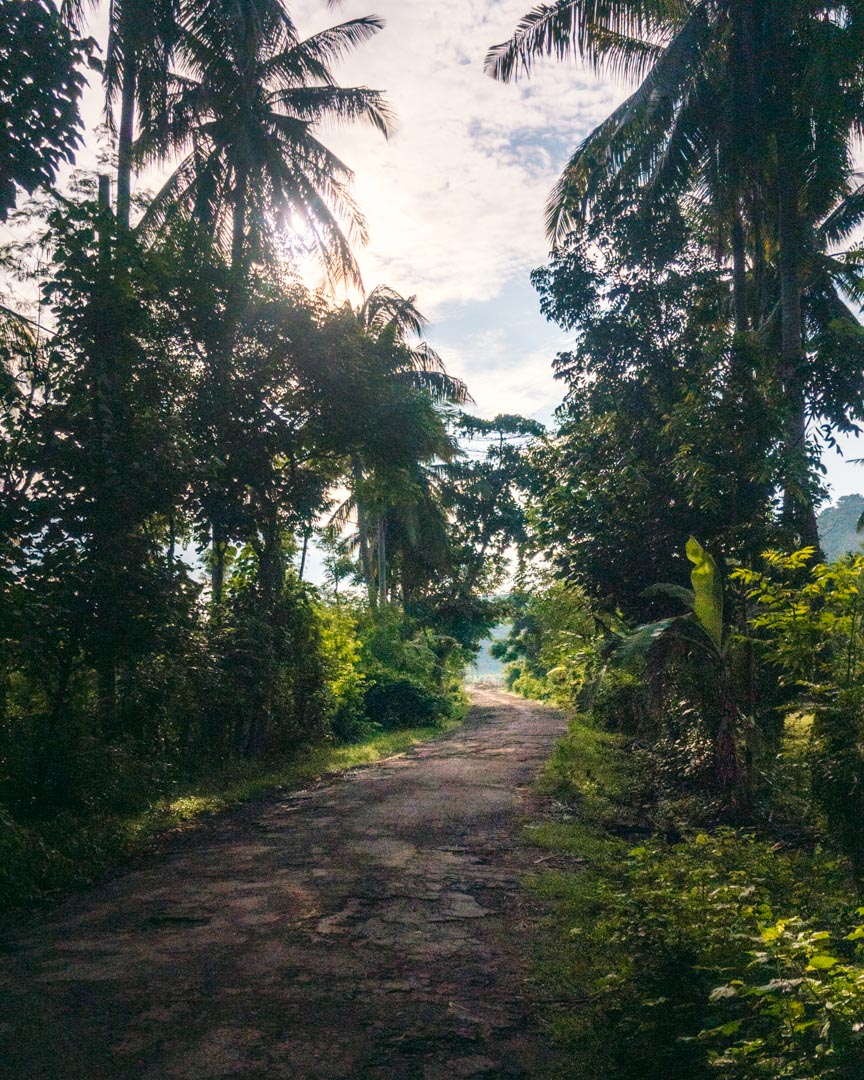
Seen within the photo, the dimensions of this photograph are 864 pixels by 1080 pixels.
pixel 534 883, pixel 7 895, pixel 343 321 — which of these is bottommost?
pixel 534 883

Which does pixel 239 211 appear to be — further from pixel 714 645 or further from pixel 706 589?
pixel 714 645

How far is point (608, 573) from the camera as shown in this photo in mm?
10953

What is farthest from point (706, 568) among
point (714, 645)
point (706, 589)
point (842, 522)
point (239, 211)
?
point (842, 522)

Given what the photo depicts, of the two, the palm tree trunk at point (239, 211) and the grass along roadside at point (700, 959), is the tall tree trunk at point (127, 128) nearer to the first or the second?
the palm tree trunk at point (239, 211)

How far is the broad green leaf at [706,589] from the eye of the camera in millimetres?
7562

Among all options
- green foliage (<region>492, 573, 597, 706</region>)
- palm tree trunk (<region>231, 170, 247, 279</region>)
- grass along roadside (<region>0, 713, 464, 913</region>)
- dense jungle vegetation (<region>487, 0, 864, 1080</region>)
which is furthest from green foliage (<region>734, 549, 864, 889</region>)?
palm tree trunk (<region>231, 170, 247, 279</region>)

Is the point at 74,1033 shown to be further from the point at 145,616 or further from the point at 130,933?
the point at 145,616

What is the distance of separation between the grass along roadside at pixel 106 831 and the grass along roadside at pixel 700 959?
3559mm

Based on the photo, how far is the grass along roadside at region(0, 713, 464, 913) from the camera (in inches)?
223

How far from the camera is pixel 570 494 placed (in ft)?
38.1

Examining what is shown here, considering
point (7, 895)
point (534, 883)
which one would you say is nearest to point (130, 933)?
point (7, 895)

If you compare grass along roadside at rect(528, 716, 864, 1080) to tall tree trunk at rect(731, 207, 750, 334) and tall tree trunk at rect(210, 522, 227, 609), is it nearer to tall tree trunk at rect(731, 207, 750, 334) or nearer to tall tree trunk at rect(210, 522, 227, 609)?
tall tree trunk at rect(210, 522, 227, 609)

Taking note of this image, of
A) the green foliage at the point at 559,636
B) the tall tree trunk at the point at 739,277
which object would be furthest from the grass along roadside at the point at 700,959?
the tall tree trunk at the point at 739,277

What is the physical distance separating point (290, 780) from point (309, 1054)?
7912mm
